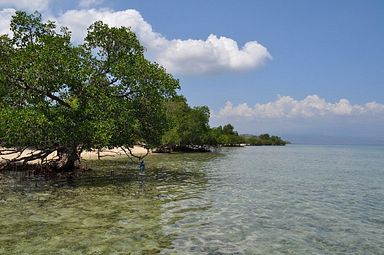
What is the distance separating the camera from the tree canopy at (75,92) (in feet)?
83.1

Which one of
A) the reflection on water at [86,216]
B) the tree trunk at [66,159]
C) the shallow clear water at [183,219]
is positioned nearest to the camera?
the reflection on water at [86,216]

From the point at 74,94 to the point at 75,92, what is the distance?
23cm

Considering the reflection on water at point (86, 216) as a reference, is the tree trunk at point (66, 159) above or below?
above

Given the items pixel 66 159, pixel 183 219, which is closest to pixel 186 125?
pixel 66 159

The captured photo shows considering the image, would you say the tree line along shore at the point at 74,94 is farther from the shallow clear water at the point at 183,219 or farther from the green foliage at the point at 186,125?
the green foliage at the point at 186,125

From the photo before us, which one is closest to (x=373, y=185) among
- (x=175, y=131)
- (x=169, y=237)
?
(x=169, y=237)

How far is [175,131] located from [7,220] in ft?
211

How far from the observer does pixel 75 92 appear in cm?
2833

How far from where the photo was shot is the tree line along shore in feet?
83.2

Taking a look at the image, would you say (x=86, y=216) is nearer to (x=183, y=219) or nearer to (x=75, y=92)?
(x=183, y=219)

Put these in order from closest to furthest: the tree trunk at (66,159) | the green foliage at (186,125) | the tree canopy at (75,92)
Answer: the tree canopy at (75,92) < the tree trunk at (66,159) < the green foliage at (186,125)

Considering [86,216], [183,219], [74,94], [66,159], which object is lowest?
[183,219]

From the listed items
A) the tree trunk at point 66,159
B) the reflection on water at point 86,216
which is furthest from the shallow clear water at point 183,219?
the tree trunk at point 66,159

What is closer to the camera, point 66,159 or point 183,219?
point 183,219
